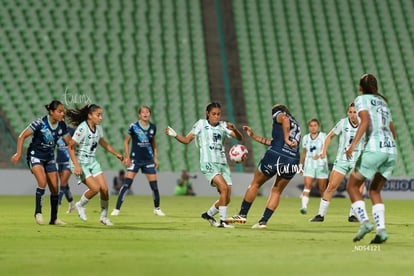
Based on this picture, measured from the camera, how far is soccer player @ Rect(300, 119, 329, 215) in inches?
760

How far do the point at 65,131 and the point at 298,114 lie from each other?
71.5ft

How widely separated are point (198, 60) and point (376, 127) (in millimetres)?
26489

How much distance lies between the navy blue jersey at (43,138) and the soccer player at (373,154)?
17.6 ft

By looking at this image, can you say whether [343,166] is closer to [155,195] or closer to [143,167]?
[155,195]

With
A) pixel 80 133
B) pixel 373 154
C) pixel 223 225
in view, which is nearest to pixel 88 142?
pixel 80 133

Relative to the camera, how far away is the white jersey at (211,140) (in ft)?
46.9

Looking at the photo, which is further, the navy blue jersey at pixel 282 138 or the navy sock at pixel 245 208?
the navy sock at pixel 245 208

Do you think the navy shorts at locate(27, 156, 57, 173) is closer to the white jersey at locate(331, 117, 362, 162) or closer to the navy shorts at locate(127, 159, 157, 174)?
the navy shorts at locate(127, 159, 157, 174)

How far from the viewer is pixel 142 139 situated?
1878 centimetres

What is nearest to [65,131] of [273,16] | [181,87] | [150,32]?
[181,87]

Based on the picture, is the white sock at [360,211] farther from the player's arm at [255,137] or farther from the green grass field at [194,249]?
the player's arm at [255,137]

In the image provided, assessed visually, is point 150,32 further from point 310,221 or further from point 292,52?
point 310,221

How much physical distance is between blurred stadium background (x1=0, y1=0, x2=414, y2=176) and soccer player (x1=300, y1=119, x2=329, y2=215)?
11986 mm

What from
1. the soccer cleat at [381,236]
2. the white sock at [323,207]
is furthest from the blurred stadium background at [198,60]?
the soccer cleat at [381,236]
